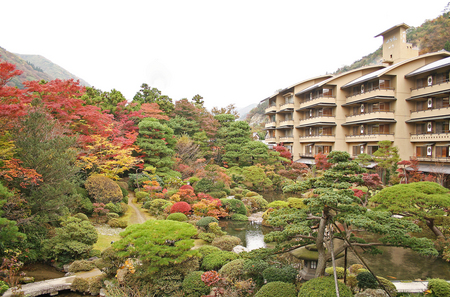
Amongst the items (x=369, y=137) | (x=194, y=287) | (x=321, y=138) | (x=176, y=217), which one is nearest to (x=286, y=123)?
(x=321, y=138)

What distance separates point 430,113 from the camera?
2328cm

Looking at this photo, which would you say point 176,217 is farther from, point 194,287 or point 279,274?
point 279,274

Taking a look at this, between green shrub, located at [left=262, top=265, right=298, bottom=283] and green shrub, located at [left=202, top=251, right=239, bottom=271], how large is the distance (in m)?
1.91

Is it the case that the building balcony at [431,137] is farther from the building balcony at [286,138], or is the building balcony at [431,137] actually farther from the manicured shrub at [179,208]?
the manicured shrub at [179,208]

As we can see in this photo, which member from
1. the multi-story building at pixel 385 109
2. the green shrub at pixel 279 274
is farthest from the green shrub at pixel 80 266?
the multi-story building at pixel 385 109

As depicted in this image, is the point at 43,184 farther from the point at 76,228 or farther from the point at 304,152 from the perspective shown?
the point at 304,152

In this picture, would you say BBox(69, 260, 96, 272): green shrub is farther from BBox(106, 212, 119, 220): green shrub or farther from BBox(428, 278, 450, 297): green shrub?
BBox(428, 278, 450, 297): green shrub

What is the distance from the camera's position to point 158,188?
1777 cm

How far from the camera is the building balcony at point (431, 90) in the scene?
71.7 feet

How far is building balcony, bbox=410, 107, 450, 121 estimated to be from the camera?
21805 millimetres

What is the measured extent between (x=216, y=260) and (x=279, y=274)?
2.50 m

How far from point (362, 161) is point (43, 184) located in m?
23.7

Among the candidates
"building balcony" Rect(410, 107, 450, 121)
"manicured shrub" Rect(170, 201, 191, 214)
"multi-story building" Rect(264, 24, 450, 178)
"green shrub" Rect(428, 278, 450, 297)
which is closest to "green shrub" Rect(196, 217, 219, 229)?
"manicured shrub" Rect(170, 201, 191, 214)

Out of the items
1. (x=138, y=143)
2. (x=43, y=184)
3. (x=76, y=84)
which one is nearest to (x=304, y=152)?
(x=138, y=143)
